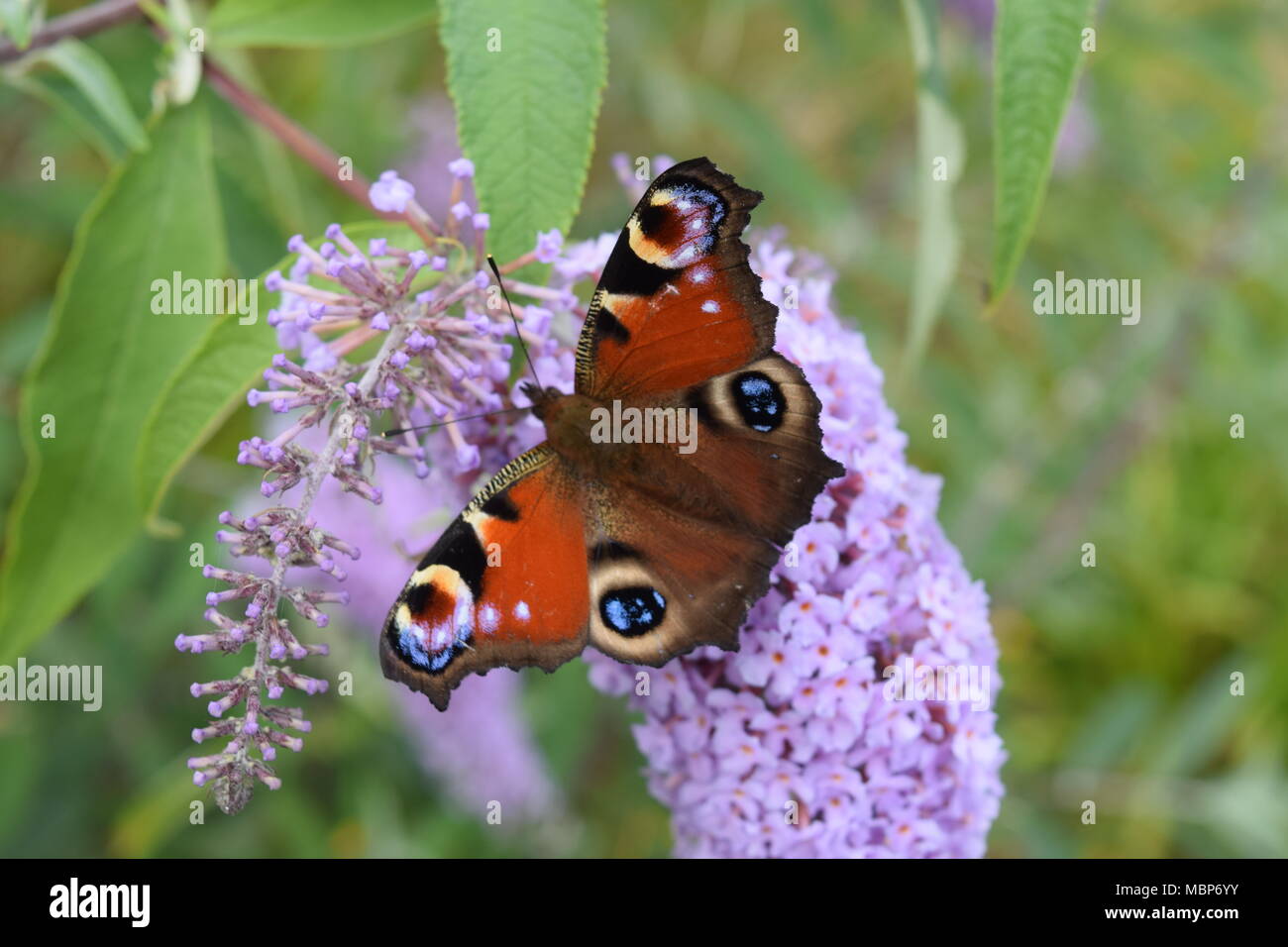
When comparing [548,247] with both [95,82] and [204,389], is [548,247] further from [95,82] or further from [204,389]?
[95,82]

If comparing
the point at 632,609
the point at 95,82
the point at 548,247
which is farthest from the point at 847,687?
the point at 95,82

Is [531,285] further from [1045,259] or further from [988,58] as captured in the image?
[1045,259]

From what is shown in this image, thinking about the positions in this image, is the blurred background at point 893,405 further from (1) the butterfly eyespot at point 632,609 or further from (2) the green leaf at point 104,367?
Answer: (1) the butterfly eyespot at point 632,609

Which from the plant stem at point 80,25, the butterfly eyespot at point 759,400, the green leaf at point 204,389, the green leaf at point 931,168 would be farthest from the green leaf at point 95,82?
the green leaf at point 931,168

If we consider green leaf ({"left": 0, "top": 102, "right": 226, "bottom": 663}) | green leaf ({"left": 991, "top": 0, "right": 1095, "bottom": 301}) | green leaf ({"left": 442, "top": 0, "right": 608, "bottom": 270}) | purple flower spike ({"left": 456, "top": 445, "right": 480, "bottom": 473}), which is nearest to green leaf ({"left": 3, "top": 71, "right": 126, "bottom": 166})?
green leaf ({"left": 0, "top": 102, "right": 226, "bottom": 663})

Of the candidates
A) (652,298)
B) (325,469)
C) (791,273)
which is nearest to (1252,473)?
(791,273)

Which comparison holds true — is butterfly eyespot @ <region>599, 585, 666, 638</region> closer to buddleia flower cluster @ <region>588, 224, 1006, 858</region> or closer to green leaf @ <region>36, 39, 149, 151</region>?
buddleia flower cluster @ <region>588, 224, 1006, 858</region>

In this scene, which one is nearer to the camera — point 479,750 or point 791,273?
point 791,273

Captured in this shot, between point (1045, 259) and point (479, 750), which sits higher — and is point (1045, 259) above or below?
above
